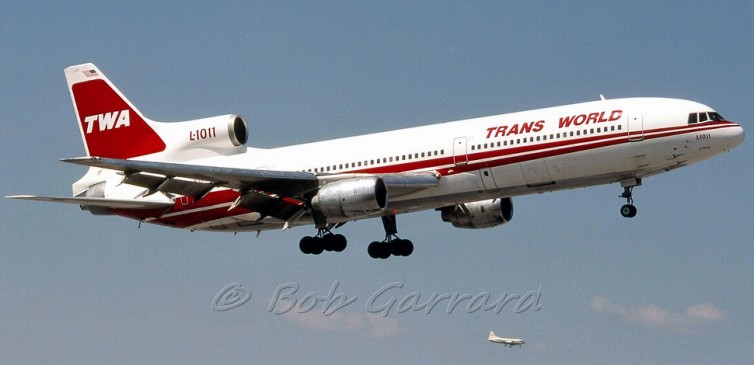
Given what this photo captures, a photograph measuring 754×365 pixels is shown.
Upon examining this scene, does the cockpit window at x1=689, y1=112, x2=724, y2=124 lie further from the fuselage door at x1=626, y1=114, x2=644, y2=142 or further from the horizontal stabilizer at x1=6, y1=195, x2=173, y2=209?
the horizontal stabilizer at x1=6, y1=195, x2=173, y2=209

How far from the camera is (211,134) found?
61.0 metres

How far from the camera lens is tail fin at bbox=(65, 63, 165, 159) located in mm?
63406

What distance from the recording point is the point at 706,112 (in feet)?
171

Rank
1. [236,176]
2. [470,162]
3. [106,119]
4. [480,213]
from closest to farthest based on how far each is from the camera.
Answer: [470,162] → [236,176] → [480,213] → [106,119]

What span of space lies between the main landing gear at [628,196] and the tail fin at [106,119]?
2159 centimetres

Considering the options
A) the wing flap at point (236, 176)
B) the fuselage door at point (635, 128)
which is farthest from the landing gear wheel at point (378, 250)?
the fuselage door at point (635, 128)

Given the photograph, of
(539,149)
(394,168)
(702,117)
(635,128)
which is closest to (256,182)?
(394,168)

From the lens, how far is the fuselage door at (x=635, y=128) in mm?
51594

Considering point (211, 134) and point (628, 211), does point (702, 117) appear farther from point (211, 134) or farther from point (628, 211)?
point (211, 134)

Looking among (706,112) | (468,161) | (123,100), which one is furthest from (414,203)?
(123,100)

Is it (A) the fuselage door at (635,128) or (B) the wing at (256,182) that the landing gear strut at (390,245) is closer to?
(B) the wing at (256,182)

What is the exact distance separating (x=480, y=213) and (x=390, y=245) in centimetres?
428

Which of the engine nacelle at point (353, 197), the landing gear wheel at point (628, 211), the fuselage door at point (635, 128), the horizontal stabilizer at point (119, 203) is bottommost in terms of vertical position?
the horizontal stabilizer at point (119, 203)

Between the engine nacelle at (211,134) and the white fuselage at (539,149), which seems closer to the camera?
the white fuselage at (539,149)
